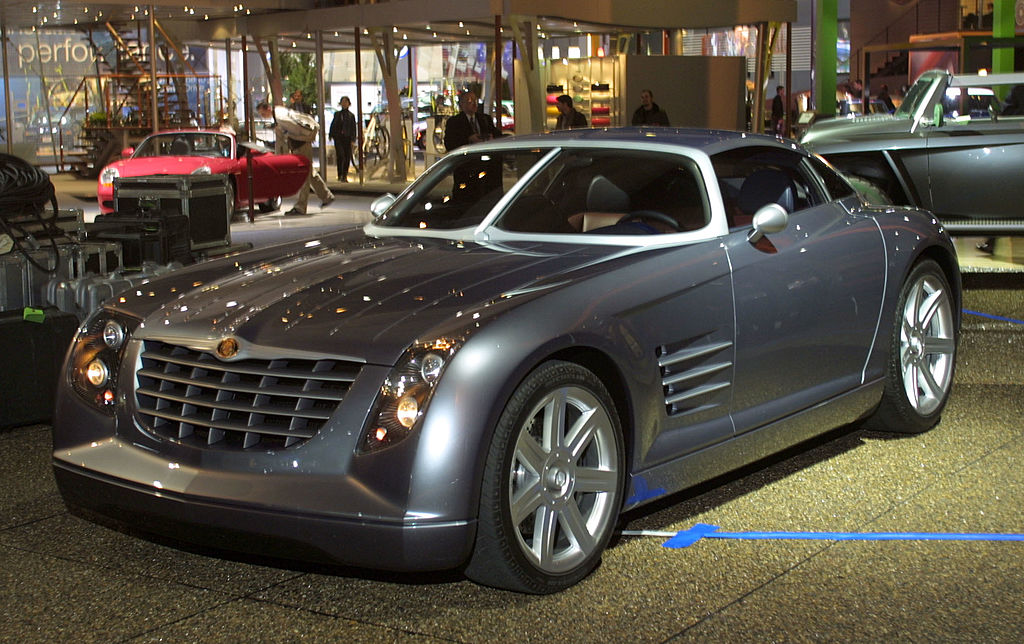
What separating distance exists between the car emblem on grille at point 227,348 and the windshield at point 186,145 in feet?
52.1

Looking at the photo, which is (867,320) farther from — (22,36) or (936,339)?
(22,36)

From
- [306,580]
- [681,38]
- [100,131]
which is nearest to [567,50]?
[681,38]

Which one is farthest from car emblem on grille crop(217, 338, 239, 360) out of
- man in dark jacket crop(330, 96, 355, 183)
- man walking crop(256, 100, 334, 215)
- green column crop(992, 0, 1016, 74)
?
green column crop(992, 0, 1016, 74)

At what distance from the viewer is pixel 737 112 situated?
27953mm

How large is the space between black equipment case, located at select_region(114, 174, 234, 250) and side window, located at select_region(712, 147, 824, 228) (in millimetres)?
4424

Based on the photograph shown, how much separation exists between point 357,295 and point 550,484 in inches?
36.2

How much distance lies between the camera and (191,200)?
916 centimetres

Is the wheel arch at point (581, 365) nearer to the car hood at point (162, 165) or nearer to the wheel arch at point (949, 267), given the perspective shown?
the wheel arch at point (949, 267)

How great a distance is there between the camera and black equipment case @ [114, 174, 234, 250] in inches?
362

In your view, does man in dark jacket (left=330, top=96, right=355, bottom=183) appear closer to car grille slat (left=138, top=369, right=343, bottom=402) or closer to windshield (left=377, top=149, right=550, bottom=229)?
windshield (left=377, top=149, right=550, bottom=229)

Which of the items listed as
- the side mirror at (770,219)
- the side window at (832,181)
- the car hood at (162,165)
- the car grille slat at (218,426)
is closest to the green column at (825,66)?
the car hood at (162,165)

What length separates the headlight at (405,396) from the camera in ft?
12.6

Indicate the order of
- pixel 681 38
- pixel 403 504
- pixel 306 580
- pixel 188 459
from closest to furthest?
pixel 403 504
pixel 188 459
pixel 306 580
pixel 681 38

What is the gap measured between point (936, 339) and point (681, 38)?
981 inches
